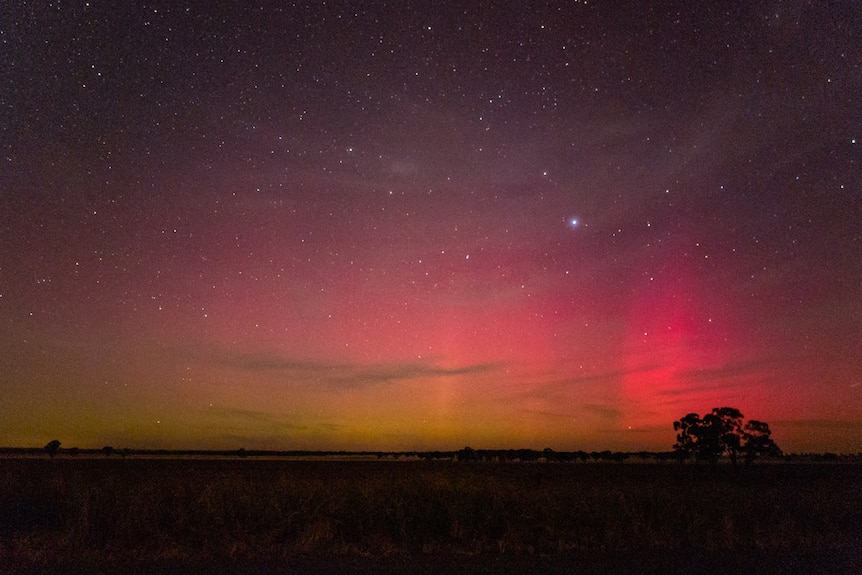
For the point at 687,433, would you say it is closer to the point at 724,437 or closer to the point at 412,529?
the point at 724,437

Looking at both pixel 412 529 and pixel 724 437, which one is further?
pixel 724 437

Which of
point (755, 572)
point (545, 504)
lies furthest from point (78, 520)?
point (755, 572)

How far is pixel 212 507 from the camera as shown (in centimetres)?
1574

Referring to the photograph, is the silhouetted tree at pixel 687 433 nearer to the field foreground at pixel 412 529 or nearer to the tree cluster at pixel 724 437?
the tree cluster at pixel 724 437

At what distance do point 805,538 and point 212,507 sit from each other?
44.4 ft

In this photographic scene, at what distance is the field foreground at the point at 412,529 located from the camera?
12.9 m

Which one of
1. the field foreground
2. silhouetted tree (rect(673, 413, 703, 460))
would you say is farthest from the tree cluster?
the field foreground

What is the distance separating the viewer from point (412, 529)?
16.0 m

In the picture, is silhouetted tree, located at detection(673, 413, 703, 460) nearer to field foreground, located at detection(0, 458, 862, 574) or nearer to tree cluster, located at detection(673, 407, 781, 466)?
tree cluster, located at detection(673, 407, 781, 466)

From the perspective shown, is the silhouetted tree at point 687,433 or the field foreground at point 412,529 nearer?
the field foreground at point 412,529

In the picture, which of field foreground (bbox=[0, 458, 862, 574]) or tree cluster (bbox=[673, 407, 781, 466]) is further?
tree cluster (bbox=[673, 407, 781, 466])

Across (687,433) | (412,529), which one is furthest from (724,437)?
(412,529)

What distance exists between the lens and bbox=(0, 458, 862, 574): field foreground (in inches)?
509

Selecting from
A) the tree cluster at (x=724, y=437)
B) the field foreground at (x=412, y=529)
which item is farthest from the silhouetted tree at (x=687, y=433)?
the field foreground at (x=412, y=529)
